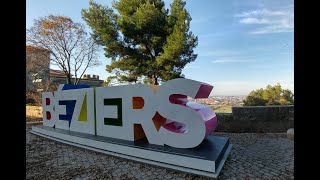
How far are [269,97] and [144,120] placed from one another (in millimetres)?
9816

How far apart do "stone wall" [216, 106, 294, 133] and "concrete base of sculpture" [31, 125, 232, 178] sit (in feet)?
10.1

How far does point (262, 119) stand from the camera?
29.2 ft

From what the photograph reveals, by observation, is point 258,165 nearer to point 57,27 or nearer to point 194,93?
point 194,93

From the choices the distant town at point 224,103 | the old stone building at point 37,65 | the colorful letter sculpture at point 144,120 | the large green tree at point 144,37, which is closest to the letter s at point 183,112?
the colorful letter sculpture at point 144,120

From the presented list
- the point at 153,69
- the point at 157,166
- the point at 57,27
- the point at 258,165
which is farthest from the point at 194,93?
the point at 57,27

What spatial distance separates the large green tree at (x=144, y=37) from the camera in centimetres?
1306

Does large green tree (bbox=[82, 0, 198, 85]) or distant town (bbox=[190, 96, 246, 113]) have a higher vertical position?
large green tree (bbox=[82, 0, 198, 85])

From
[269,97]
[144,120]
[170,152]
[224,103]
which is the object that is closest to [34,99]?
[224,103]

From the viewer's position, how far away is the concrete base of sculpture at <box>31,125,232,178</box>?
4574mm

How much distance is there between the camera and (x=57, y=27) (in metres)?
19.4

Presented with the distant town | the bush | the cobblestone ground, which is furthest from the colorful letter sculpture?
the bush

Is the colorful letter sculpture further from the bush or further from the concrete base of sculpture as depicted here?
the bush

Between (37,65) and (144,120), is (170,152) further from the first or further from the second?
(37,65)
